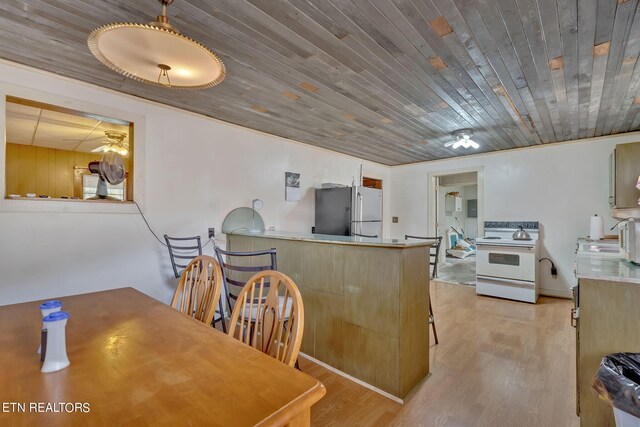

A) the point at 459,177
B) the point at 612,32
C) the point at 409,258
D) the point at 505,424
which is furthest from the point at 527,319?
the point at 459,177

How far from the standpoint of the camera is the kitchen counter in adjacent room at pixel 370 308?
72.9 inches

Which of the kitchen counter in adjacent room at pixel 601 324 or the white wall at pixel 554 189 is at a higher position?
the white wall at pixel 554 189

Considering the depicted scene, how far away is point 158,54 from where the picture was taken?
1294mm

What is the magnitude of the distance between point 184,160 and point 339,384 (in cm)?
261

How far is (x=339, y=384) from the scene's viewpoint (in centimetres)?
202

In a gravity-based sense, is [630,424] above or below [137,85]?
below

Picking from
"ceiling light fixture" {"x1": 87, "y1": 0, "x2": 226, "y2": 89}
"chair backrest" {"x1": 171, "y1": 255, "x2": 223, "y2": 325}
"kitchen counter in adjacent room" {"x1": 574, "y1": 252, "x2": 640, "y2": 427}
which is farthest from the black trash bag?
"ceiling light fixture" {"x1": 87, "y1": 0, "x2": 226, "y2": 89}

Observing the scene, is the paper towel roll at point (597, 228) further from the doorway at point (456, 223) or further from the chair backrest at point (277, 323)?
the chair backrest at point (277, 323)

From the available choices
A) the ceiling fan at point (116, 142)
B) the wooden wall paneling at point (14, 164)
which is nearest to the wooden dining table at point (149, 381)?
the ceiling fan at point (116, 142)

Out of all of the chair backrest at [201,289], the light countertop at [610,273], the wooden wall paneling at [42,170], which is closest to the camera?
the light countertop at [610,273]

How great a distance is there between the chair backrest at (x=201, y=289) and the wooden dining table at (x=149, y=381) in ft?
0.88

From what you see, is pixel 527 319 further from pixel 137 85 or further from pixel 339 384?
pixel 137 85

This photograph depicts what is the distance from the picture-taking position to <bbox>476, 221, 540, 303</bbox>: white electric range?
152 inches

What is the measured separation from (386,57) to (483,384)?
7.91 ft
